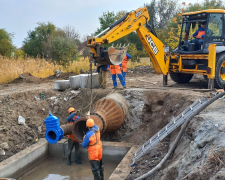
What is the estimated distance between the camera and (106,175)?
6.78m

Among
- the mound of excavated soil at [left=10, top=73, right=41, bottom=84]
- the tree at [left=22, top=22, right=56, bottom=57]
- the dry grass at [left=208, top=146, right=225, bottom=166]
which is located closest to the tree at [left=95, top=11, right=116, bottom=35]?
the tree at [left=22, top=22, right=56, bottom=57]

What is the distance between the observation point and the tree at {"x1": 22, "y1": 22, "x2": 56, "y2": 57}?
77.7 ft

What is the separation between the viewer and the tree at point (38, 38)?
77.7 ft

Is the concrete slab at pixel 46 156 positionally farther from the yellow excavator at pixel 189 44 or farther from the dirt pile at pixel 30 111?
the yellow excavator at pixel 189 44

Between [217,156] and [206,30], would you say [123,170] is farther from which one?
[206,30]

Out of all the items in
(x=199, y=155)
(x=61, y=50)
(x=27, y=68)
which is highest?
→ (x=61, y=50)

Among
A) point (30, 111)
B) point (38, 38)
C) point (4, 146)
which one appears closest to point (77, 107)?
point (30, 111)

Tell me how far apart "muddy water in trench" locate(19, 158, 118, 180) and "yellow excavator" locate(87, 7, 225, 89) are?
336cm

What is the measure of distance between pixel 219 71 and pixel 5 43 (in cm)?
1782

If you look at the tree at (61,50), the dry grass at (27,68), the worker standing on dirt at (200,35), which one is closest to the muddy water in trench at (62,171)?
the worker standing on dirt at (200,35)

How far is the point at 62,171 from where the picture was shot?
705 centimetres

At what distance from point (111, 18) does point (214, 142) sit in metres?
27.2

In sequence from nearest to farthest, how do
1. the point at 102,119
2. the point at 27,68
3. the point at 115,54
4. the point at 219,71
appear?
the point at 115,54, the point at 102,119, the point at 219,71, the point at 27,68

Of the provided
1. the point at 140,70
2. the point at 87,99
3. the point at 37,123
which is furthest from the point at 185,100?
the point at 140,70
